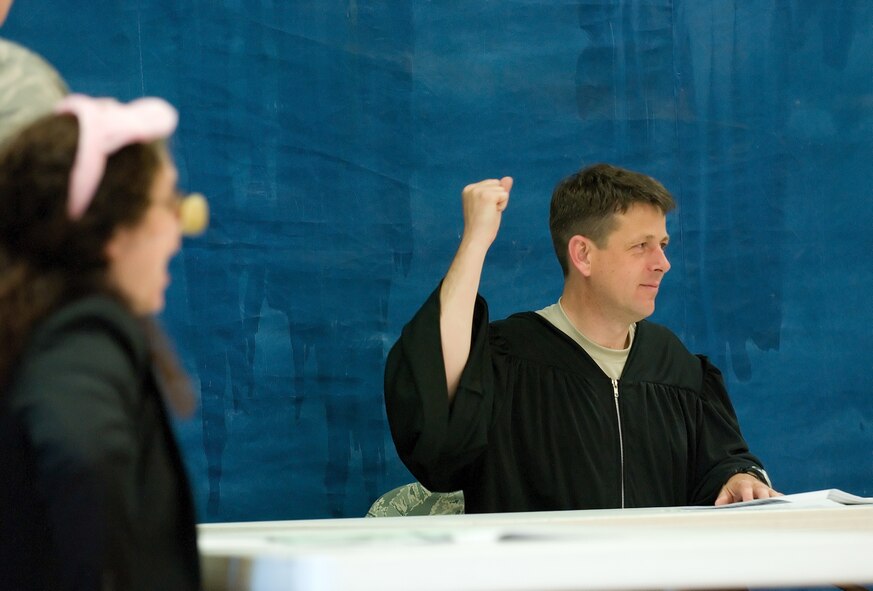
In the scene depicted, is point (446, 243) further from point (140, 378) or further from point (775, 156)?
point (140, 378)

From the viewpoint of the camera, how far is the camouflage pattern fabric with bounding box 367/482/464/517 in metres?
3.16

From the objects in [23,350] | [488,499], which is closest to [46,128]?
[23,350]

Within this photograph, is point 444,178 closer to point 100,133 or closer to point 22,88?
point 22,88

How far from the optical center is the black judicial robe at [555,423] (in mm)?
2926

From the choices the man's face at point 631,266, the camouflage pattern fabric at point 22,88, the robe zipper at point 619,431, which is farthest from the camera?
the man's face at point 631,266

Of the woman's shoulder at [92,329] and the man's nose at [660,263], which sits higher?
the man's nose at [660,263]

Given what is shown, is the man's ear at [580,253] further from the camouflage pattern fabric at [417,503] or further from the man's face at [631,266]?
the camouflage pattern fabric at [417,503]

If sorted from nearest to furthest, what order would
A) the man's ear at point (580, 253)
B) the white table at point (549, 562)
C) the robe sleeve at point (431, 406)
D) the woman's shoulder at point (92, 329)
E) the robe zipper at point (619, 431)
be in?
the white table at point (549, 562), the woman's shoulder at point (92, 329), the robe sleeve at point (431, 406), the robe zipper at point (619, 431), the man's ear at point (580, 253)

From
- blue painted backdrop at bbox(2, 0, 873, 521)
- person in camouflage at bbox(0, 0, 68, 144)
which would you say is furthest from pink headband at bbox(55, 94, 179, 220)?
blue painted backdrop at bbox(2, 0, 873, 521)

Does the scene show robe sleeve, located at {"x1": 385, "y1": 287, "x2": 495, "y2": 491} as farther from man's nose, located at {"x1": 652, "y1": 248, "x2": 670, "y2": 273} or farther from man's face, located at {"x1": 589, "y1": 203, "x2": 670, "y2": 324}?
man's nose, located at {"x1": 652, "y1": 248, "x2": 670, "y2": 273}

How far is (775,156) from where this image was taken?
155 inches

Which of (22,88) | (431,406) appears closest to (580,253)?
(431,406)

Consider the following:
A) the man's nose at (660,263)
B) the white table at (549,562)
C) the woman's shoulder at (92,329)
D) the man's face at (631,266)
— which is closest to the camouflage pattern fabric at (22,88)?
the woman's shoulder at (92,329)

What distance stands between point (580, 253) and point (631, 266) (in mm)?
155
